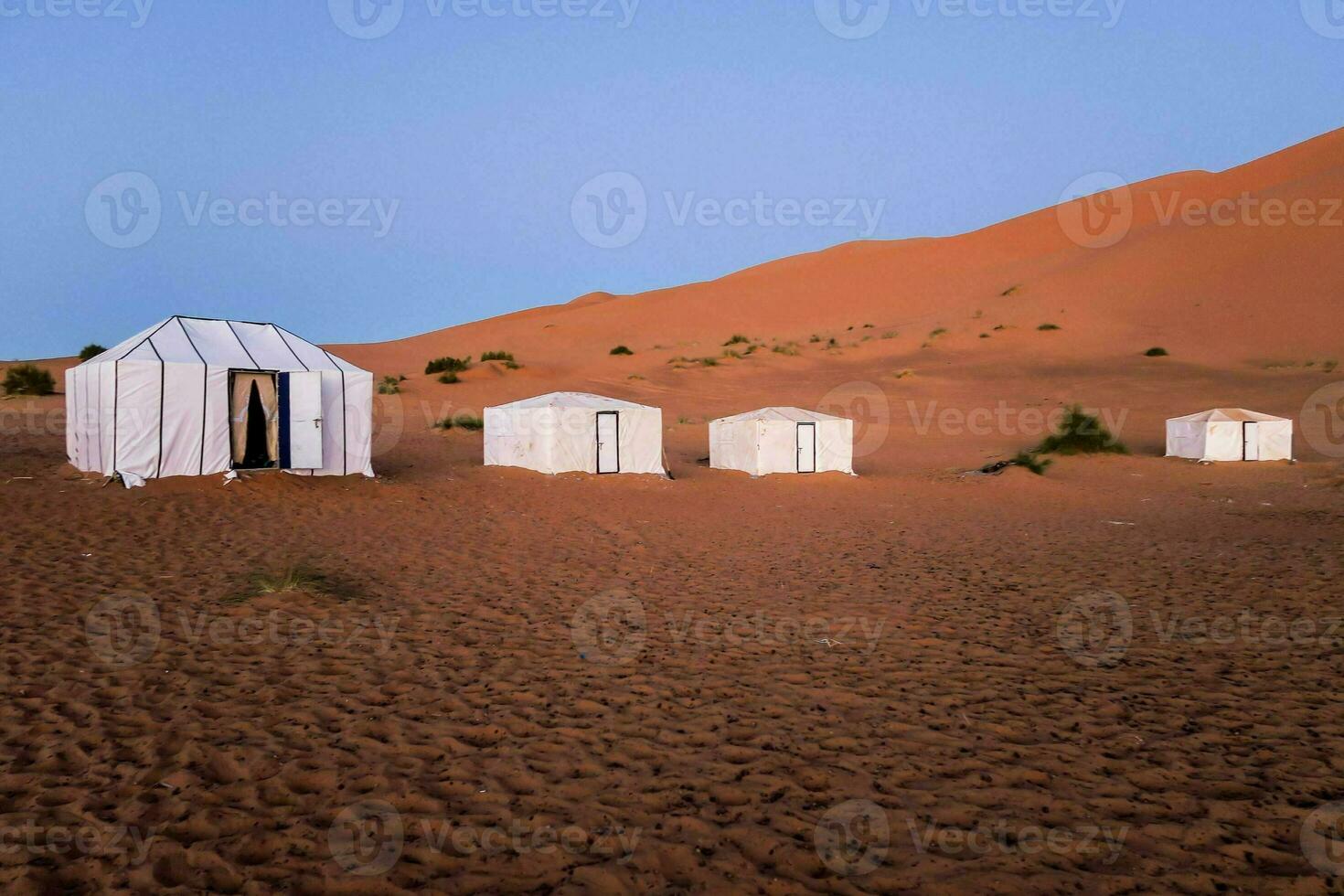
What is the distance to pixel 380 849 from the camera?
3.73 m

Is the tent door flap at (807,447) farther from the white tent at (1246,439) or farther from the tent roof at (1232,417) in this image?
the tent roof at (1232,417)

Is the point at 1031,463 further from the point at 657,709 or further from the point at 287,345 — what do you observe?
the point at 657,709

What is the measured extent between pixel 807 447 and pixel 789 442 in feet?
1.79

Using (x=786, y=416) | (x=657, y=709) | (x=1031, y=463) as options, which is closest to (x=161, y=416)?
(x=657, y=709)

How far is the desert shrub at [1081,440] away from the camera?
2406 centimetres

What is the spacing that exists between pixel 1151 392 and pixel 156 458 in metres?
34.4

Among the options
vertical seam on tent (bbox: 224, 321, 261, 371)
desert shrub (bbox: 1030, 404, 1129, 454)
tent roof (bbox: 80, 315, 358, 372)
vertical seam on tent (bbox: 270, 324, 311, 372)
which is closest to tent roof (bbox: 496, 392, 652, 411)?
tent roof (bbox: 80, 315, 358, 372)

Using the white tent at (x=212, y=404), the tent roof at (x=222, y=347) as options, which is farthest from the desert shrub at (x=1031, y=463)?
the tent roof at (x=222, y=347)

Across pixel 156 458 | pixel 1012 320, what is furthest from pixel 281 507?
pixel 1012 320

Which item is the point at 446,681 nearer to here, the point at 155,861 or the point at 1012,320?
the point at 155,861

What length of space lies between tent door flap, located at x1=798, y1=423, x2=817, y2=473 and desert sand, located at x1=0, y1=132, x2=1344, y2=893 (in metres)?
3.86

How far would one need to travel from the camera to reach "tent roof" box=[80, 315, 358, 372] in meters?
15.4

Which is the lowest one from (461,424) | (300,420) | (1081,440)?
(1081,440)

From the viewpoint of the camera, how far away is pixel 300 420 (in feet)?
53.2
